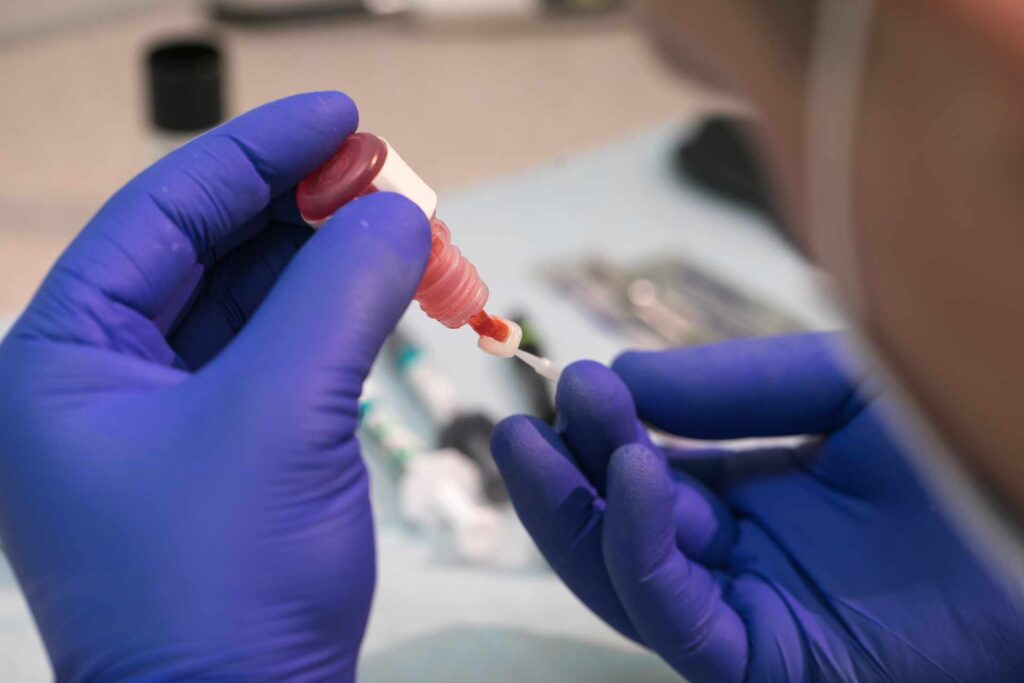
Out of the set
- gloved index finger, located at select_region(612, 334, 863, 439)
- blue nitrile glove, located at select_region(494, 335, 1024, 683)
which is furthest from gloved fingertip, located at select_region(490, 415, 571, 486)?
gloved index finger, located at select_region(612, 334, 863, 439)

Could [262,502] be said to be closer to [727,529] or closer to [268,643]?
[268,643]

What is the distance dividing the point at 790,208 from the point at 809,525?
30 centimetres

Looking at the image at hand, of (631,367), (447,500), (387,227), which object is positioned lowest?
(447,500)

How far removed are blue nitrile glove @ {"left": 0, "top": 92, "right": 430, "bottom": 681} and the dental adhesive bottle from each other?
18 mm

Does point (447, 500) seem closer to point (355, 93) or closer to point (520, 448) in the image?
point (520, 448)

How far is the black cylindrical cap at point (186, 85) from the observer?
33.8 inches

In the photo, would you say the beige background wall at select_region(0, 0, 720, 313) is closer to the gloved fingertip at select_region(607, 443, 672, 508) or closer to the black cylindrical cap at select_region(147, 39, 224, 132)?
the black cylindrical cap at select_region(147, 39, 224, 132)

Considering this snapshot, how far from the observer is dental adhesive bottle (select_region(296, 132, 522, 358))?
485 millimetres

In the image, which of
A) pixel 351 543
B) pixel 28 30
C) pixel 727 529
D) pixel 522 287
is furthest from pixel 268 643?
pixel 28 30

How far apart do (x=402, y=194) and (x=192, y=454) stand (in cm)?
15

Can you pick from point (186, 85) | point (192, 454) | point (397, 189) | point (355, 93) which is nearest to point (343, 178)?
point (397, 189)

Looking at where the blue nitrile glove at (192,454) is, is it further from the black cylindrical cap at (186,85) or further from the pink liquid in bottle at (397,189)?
the black cylindrical cap at (186,85)

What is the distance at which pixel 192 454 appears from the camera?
422mm

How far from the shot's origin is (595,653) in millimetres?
610
